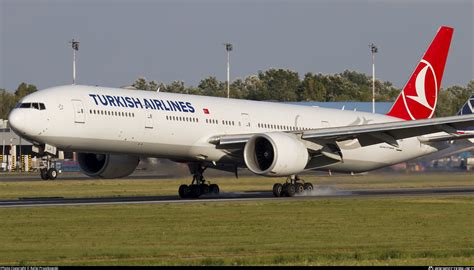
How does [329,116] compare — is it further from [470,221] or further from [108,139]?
[470,221]

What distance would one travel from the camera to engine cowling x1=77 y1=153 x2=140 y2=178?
143 feet

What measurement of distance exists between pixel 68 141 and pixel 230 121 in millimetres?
7738

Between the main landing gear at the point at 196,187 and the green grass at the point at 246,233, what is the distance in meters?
5.68

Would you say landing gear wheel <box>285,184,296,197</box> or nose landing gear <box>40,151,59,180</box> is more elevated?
nose landing gear <box>40,151,59,180</box>

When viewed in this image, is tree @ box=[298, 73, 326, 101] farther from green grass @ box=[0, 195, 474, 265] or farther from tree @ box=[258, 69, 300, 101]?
green grass @ box=[0, 195, 474, 265]

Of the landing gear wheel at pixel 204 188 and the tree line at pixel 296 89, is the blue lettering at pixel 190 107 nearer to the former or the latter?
the landing gear wheel at pixel 204 188

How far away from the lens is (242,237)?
2553 centimetres

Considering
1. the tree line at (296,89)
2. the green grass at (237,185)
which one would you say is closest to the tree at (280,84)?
the tree line at (296,89)

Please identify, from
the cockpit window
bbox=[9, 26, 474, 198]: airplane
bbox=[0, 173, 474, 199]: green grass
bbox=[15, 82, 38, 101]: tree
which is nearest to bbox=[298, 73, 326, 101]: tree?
bbox=[15, 82, 38, 101]: tree

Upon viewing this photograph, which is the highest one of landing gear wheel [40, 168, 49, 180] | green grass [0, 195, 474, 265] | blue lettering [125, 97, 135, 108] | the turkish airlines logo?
the turkish airlines logo

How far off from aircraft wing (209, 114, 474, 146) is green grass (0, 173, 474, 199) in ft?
24.4

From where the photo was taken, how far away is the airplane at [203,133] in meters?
38.0

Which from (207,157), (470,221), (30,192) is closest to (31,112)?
(207,157)

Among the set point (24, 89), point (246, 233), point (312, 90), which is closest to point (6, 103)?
point (24, 89)
